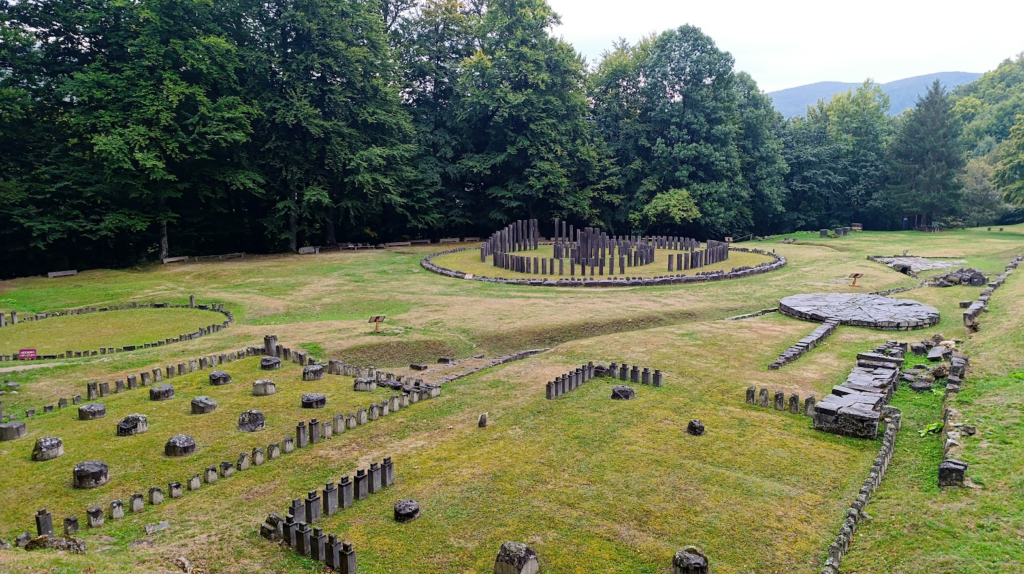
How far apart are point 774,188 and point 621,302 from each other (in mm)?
32603

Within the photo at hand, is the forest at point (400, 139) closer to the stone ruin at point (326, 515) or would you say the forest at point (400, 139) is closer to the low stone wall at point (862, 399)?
the stone ruin at point (326, 515)

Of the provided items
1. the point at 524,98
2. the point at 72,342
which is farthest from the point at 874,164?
the point at 72,342

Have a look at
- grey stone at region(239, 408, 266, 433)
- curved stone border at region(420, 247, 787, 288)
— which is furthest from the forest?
grey stone at region(239, 408, 266, 433)

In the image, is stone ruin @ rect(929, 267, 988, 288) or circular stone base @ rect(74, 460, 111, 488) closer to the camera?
circular stone base @ rect(74, 460, 111, 488)

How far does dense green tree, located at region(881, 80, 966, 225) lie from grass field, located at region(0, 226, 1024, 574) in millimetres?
33835

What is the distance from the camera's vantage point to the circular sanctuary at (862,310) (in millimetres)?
18172

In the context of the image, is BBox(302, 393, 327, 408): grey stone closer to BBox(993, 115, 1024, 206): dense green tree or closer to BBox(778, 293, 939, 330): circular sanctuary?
BBox(778, 293, 939, 330): circular sanctuary

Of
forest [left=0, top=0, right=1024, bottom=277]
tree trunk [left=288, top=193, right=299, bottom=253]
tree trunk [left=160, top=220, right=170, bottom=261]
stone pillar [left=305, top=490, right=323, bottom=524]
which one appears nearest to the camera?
stone pillar [left=305, top=490, right=323, bottom=524]

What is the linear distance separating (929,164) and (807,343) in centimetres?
4244

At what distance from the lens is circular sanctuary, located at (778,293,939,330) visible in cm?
1817

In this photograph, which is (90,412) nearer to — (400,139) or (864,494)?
(864,494)

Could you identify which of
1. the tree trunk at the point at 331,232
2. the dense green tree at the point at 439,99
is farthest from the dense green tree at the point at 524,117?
the tree trunk at the point at 331,232

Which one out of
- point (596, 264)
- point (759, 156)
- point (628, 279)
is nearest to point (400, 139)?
point (596, 264)

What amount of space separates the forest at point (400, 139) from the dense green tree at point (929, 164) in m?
0.18
